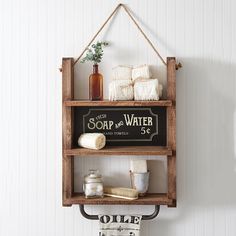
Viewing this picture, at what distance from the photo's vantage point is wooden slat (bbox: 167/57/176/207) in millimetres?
1898

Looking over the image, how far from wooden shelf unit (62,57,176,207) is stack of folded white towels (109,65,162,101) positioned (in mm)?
27

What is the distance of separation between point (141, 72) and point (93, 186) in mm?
519

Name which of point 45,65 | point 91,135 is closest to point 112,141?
point 91,135

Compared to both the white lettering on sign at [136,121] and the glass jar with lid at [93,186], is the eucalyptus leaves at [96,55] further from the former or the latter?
the glass jar with lid at [93,186]

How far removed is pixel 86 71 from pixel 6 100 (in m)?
0.38

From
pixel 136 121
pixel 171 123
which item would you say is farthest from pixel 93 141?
pixel 171 123

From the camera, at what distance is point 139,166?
1.93 metres

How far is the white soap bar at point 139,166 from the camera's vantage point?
1.93 meters

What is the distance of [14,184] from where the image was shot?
2027 millimetres

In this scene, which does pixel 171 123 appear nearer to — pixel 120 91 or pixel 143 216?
pixel 120 91

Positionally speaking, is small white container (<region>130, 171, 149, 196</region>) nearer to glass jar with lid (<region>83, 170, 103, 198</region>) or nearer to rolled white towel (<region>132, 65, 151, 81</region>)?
glass jar with lid (<region>83, 170, 103, 198</region>)

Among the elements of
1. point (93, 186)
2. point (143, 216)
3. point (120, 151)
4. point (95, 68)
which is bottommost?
point (143, 216)

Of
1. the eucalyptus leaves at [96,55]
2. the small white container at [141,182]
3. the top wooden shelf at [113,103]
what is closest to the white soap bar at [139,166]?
the small white container at [141,182]

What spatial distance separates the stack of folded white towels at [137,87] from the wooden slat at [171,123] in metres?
0.05
